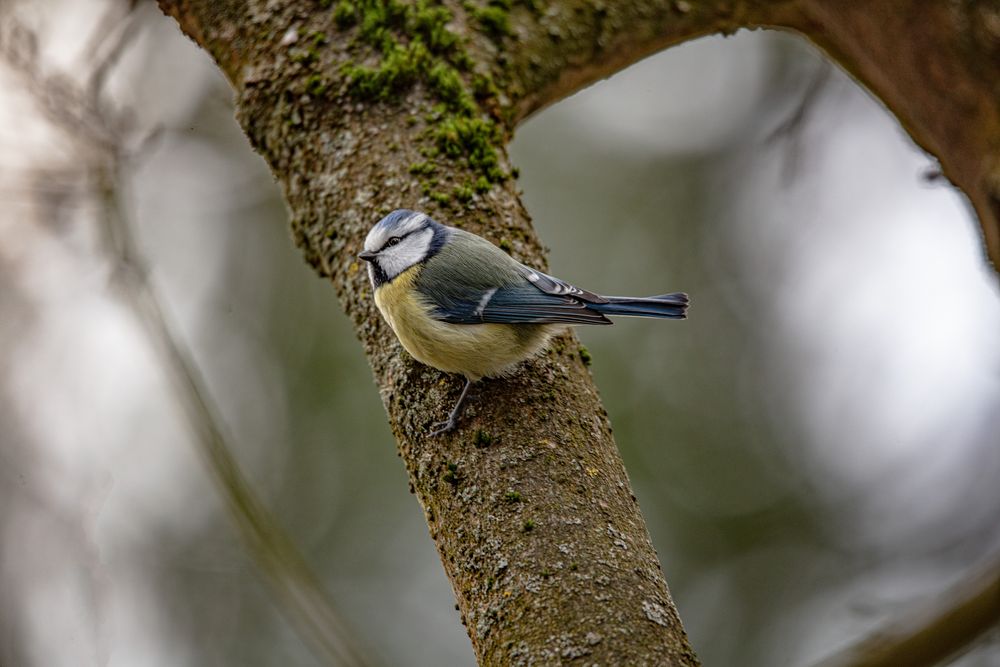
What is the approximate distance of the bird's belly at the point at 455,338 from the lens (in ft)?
7.60

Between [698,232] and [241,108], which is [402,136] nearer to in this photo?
[241,108]

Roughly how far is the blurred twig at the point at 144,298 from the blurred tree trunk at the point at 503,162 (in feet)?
1.82

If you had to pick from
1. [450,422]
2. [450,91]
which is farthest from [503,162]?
[450,422]

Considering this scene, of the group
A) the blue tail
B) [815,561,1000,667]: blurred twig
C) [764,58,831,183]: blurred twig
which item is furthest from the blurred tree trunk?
[815,561,1000,667]: blurred twig

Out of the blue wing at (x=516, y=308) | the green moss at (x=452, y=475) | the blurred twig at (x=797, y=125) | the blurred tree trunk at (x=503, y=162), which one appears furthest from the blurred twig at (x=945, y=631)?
the blurred twig at (x=797, y=125)

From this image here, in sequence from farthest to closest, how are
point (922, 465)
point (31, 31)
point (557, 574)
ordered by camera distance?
1. point (922, 465)
2. point (31, 31)
3. point (557, 574)

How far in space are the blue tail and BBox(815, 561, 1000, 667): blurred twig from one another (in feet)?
5.11

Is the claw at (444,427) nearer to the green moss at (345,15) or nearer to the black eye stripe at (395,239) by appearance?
the black eye stripe at (395,239)

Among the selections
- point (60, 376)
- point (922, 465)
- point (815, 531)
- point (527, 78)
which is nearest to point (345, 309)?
point (527, 78)

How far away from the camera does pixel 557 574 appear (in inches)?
65.5

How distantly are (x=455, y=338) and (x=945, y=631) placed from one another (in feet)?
5.11

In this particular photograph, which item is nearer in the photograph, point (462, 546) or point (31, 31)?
point (462, 546)

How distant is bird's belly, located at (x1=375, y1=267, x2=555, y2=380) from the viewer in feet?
7.60

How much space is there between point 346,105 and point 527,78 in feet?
1.82
